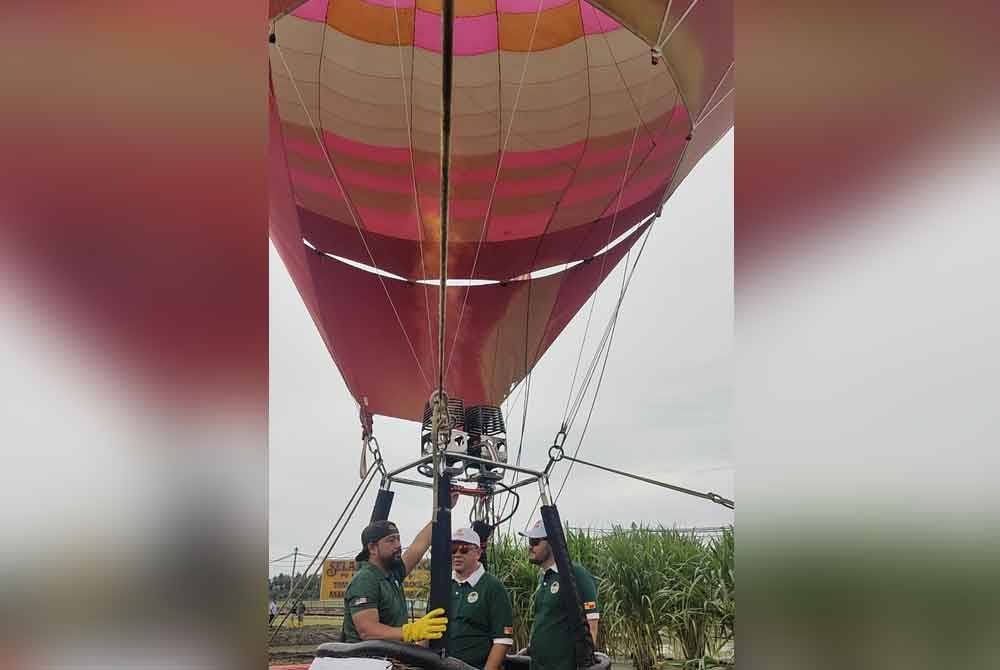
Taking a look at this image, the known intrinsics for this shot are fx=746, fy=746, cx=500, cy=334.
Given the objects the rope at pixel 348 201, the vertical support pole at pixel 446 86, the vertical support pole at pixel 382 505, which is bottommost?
the vertical support pole at pixel 382 505

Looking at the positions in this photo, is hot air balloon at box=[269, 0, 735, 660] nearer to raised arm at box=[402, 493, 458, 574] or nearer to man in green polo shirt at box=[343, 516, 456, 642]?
man in green polo shirt at box=[343, 516, 456, 642]

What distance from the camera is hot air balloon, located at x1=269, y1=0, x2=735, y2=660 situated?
365 centimetres

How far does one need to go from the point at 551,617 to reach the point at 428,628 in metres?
0.69

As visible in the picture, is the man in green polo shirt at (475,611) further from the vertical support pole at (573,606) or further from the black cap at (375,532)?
the vertical support pole at (573,606)

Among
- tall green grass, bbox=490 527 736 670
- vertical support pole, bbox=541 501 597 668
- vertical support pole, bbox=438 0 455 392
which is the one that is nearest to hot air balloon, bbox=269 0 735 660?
vertical support pole, bbox=541 501 597 668

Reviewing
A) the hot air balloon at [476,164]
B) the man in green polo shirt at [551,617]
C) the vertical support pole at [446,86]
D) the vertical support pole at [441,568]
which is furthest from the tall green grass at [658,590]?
the vertical support pole at [446,86]

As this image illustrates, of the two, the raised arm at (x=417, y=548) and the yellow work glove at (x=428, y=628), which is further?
the raised arm at (x=417, y=548)

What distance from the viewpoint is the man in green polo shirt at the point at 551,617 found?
2.20 meters

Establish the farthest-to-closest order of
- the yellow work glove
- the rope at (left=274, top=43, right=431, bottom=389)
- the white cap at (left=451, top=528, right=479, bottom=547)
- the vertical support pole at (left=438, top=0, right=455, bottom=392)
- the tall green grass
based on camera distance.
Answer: the rope at (left=274, top=43, right=431, bottom=389)
the tall green grass
the white cap at (left=451, top=528, right=479, bottom=547)
the yellow work glove
the vertical support pole at (left=438, top=0, right=455, bottom=392)

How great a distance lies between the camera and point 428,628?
5.51 ft

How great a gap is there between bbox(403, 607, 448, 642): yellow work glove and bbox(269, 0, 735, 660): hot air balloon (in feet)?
2.17

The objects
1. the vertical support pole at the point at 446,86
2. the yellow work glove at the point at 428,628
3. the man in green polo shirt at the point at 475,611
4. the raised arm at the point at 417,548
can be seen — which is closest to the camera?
the vertical support pole at the point at 446,86
